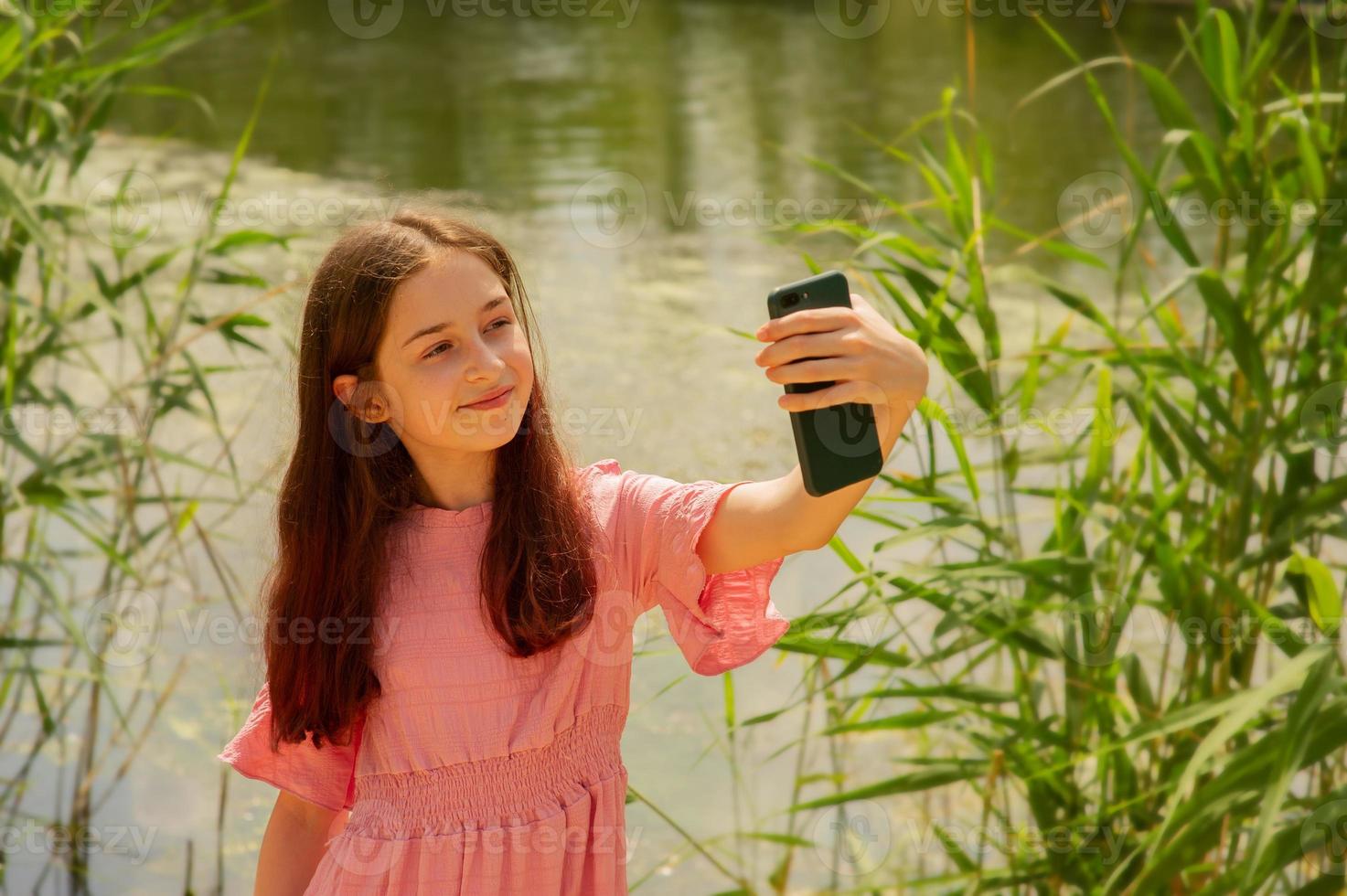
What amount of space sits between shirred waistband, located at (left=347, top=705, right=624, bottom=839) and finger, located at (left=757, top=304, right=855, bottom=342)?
0.35 meters

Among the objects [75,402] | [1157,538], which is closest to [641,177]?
[75,402]

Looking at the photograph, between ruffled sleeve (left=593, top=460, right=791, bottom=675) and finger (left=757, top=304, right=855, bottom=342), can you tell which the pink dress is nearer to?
ruffled sleeve (left=593, top=460, right=791, bottom=675)

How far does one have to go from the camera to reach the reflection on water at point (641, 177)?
7.35 feet

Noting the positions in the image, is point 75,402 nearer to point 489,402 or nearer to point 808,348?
point 489,402

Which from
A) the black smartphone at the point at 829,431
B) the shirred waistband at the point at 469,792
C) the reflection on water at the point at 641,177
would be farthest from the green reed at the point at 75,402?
the black smartphone at the point at 829,431

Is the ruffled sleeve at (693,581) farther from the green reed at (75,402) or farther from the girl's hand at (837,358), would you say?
the green reed at (75,402)

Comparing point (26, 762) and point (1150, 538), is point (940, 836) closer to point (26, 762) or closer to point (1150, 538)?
point (1150, 538)

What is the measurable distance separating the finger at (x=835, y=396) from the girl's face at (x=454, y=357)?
0.22 m

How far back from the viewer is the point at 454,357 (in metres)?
0.96

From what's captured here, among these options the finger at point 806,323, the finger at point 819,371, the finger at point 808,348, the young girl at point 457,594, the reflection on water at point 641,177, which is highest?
the reflection on water at point 641,177

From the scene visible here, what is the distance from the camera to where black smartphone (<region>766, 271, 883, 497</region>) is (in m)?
0.84

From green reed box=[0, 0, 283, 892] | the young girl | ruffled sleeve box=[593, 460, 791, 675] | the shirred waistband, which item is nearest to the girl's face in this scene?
the young girl

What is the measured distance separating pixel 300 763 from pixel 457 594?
0.60 ft

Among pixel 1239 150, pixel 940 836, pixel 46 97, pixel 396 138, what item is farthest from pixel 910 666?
pixel 396 138
